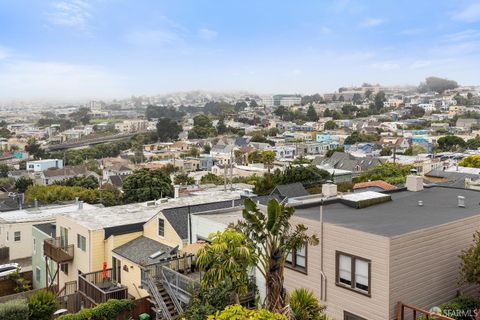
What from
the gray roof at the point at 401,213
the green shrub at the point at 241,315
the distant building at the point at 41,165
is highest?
the gray roof at the point at 401,213

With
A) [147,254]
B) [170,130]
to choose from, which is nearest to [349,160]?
[147,254]

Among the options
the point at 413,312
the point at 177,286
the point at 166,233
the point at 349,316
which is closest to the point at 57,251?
the point at 166,233

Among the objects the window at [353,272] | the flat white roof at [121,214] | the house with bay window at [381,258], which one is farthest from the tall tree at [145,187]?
the window at [353,272]

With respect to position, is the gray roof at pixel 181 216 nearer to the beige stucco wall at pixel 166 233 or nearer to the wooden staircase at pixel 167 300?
the beige stucco wall at pixel 166 233

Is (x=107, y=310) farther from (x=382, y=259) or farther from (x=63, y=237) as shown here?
(x=382, y=259)

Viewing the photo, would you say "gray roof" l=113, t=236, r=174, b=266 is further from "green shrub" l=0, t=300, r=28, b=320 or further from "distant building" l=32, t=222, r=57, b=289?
"distant building" l=32, t=222, r=57, b=289

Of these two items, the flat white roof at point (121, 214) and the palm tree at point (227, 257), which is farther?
the flat white roof at point (121, 214)
